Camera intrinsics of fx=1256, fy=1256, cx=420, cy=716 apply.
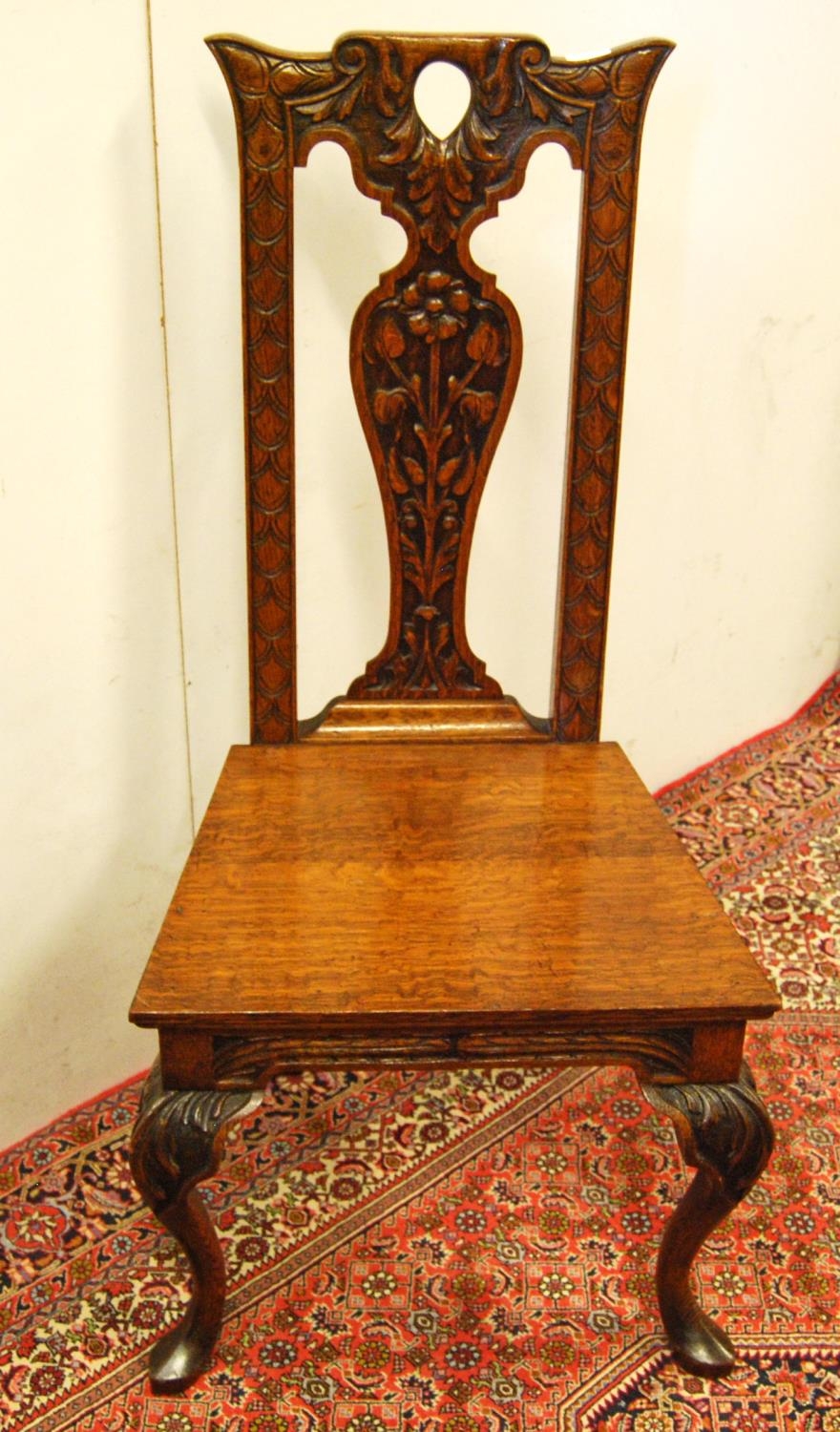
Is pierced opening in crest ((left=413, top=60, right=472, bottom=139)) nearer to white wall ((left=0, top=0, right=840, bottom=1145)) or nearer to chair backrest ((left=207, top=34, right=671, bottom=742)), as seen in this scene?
white wall ((left=0, top=0, right=840, bottom=1145))

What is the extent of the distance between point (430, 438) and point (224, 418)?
31 cm

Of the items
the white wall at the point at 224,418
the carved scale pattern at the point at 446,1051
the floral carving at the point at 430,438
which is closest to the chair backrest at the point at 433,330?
the floral carving at the point at 430,438

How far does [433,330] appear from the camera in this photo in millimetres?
1396

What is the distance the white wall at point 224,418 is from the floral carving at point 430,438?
0.77 feet

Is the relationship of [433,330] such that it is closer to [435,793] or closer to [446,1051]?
[435,793]

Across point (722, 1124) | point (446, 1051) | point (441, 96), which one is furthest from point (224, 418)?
point (722, 1124)

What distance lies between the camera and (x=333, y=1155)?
1.69 meters

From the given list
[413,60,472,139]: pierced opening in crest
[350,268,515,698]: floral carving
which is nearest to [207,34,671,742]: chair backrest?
[350,268,515,698]: floral carving

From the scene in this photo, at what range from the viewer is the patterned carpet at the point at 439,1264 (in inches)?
53.2

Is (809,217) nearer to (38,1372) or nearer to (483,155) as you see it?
(483,155)

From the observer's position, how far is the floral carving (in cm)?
140

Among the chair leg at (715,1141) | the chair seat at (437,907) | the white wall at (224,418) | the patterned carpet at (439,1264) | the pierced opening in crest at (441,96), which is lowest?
the patterned carpet at (439,1264)

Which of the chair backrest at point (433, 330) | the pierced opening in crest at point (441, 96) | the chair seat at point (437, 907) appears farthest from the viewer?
the pierced opening in crest at point (441, 96)

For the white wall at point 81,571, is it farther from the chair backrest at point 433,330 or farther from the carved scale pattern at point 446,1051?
the carved scale pattern at point 446,1051
